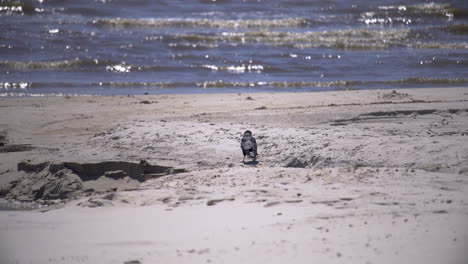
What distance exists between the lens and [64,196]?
22.5 feet

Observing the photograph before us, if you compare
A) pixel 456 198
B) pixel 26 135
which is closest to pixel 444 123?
pixel 456 198

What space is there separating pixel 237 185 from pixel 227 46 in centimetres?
1366

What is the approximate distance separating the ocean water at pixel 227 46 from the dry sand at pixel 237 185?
4.43 meters

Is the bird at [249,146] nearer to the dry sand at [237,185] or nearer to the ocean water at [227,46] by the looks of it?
the dry sand at [237,185]

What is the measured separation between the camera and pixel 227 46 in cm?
1938

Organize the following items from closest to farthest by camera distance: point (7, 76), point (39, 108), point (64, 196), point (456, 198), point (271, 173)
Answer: point (456, 198) < point (271, 173) < point (64, 196) < point (39, 108) < point (7, 76)

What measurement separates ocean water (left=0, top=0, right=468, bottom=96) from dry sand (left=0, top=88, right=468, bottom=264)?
443 centimetres

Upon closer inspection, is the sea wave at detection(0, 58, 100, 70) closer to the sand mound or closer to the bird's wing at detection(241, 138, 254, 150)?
the sand mound

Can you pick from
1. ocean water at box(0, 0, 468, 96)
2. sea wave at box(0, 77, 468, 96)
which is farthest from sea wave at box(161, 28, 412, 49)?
sea wave at box(0, 77, 468, 96)

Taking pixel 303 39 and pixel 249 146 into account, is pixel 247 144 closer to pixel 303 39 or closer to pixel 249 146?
pixel 249 146

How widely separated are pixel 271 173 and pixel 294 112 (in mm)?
3063

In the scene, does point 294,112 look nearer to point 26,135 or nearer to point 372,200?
point 26,135

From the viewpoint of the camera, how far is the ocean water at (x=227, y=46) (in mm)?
14711

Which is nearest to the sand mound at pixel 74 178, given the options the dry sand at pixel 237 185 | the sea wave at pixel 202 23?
the dry sand at pixel 237 185
